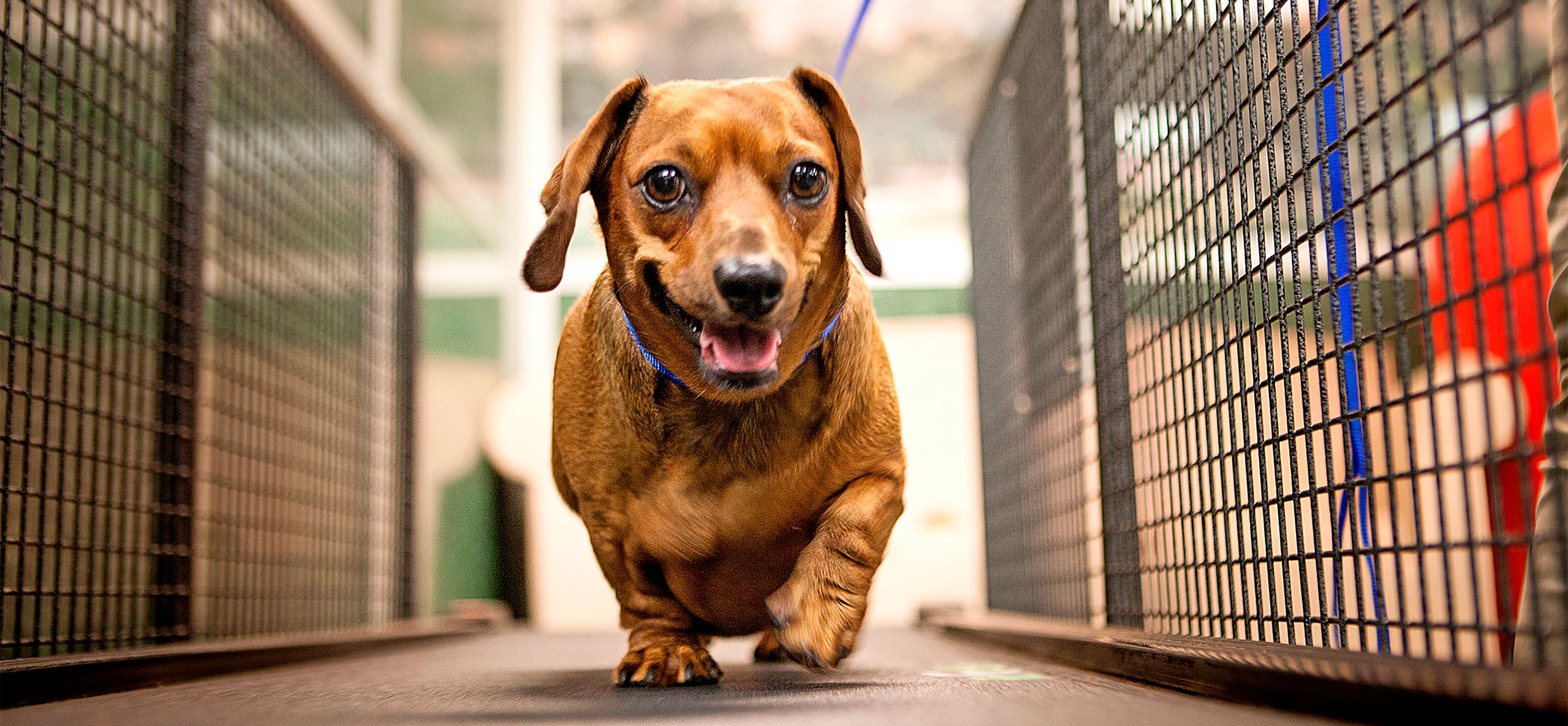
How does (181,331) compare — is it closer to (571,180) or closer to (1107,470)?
(571,180)

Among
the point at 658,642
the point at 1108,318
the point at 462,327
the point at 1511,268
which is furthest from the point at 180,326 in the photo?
the point at 462,327

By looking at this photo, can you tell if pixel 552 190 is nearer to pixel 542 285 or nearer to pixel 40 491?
pixel 542 285

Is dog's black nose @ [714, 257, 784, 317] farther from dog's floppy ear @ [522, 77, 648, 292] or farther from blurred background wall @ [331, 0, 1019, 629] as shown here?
blurred background wall @ [331, 0, 1019, 629]

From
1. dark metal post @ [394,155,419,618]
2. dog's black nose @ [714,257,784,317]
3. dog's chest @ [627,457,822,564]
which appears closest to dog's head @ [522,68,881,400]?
dog's black nose @ [714,257,784,317]

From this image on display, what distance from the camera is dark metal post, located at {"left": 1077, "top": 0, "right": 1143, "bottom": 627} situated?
213 cm

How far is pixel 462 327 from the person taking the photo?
16.9ft

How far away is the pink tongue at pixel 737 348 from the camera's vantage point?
4.75ft

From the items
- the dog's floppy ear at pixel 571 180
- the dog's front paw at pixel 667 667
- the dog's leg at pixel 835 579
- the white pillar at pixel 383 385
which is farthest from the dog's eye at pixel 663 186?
the white pillar at pixel 383 385

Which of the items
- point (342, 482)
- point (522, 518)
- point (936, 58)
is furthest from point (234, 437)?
point (936, 58)

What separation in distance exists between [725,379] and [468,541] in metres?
3.90

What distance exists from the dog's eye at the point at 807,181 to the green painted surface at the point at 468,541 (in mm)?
3405

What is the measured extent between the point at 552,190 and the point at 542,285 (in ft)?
0.47

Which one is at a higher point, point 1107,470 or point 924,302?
point 924,302

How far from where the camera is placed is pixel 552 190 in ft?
5.50
